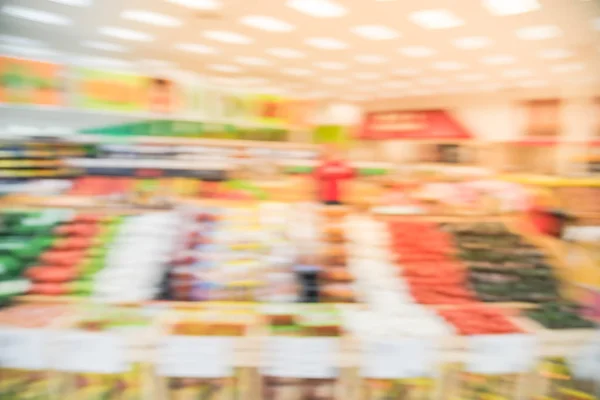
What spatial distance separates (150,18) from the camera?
2846mm

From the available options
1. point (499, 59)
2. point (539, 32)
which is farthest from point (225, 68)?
point (539, 32)

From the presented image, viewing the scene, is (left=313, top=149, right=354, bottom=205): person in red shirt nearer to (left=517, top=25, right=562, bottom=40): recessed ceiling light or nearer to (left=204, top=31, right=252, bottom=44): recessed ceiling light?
(left=204, top=31, right=252, bottom=44): recessed ceiling light

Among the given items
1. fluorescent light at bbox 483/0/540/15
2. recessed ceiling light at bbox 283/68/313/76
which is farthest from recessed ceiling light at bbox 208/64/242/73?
fluorescent light at bbox 483/0/540/15

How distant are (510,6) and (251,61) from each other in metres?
2.70

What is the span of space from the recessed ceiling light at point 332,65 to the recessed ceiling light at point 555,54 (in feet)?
6.99

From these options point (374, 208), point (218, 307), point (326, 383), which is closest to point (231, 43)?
point (374, 208)

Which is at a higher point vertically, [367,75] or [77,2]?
[367,75]

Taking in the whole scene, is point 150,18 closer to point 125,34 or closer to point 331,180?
point 125,34

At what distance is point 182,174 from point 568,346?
2.77m

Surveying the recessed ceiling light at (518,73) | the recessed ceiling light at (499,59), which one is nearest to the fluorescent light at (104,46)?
the recessed ceiling light at (499,59)

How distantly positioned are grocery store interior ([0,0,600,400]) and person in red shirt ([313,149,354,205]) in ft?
0.06

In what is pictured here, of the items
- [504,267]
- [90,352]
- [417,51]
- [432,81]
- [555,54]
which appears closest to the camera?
[90,352]

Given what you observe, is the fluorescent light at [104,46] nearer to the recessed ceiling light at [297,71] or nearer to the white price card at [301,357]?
the recessed ceiling light at [297,71]

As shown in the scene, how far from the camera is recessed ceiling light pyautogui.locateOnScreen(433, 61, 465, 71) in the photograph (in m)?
4.09
